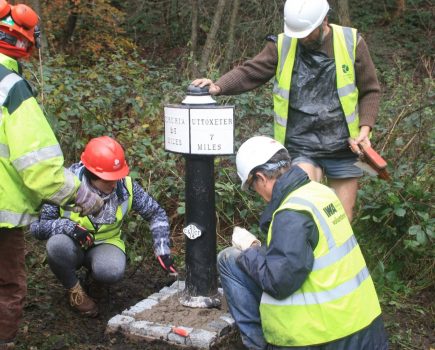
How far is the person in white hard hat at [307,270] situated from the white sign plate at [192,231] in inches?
37.0

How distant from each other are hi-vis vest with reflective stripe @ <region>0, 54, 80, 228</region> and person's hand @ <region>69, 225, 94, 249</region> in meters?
0.75

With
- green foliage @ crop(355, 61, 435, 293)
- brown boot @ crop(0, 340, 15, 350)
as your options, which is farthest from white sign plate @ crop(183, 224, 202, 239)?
green foliage @ crop(355, 61, 435, 293)

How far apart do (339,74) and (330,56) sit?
4.8 inches

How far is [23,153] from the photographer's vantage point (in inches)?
115

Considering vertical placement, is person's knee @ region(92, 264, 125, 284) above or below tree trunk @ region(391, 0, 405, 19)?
below

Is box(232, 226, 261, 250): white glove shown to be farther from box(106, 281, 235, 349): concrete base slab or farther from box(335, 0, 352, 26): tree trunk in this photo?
box(335, 0, 352, 26): tree trunk

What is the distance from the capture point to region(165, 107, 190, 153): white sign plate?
375cm

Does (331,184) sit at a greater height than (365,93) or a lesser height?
lesser

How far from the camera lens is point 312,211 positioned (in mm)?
2691

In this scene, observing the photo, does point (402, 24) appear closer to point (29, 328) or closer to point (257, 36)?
point (257, 36)

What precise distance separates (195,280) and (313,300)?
1.37 metres

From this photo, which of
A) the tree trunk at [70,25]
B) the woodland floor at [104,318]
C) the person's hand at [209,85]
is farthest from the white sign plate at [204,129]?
the tree trunk at [70,25]

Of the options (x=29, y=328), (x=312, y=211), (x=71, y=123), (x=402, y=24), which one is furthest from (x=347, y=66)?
(x=402, y=24)

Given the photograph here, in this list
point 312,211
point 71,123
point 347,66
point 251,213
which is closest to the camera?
point 312,211
